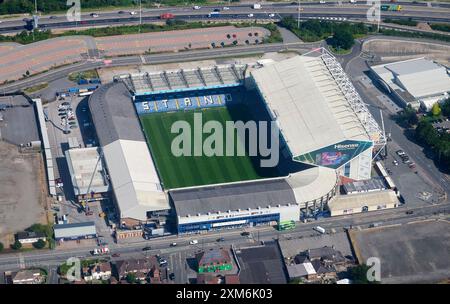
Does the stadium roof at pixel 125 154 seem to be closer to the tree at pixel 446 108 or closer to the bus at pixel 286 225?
the bus at pixel 286 225

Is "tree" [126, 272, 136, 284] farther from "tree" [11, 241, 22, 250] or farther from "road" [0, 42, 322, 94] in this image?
"road" [0, 42, 322, 94]

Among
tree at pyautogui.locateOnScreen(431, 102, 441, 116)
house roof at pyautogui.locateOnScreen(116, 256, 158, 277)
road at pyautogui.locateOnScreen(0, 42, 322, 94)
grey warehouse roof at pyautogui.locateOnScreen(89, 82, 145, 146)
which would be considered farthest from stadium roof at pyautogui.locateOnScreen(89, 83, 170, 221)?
tree at pyautogui.locateOnScreen(431, 102, 441, 116)

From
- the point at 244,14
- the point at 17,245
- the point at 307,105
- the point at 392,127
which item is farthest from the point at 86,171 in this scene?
the point at 244,14

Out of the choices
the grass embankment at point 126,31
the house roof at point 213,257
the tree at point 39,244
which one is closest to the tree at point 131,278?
the house roof at point 213,257

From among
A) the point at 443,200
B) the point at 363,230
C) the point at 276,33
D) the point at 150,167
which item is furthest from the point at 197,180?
the point at 276,33

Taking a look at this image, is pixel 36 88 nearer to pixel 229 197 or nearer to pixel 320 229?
pixel 229 197

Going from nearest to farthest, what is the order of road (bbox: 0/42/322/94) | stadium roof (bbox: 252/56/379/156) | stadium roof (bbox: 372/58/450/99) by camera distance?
stadium roof (bbox: 252/56/379/156)
stadium roof (bbox: 372/58/450/99)
road (bbox: 0/42/322/94)

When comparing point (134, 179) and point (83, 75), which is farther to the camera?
point (83, 75)
